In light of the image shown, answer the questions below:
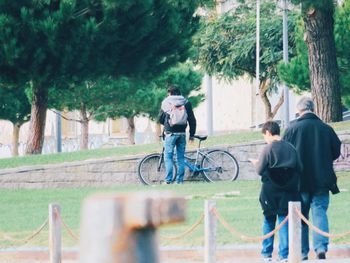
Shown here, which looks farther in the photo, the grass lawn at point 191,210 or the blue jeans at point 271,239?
the grass lawn at point 191,210

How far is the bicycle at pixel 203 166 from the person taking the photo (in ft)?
63.9

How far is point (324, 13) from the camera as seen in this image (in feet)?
75.0

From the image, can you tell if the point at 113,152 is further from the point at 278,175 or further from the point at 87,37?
the point at 278,175

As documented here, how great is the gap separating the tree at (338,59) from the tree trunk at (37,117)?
7738mm

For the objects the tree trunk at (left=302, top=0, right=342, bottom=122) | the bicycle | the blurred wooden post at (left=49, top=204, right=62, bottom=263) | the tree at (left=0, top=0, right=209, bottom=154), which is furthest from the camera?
the tree at (left=0, top=0, right=209, bottom=154)

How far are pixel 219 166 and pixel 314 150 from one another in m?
9.68

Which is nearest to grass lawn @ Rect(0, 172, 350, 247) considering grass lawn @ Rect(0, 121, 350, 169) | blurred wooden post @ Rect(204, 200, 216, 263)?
blurred wooden post @ Rect(204, 200, 216, 263)

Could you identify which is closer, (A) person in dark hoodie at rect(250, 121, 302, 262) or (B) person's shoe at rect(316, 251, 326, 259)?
(A) person in dark hoodie at rect(250, 121, 302, 262)

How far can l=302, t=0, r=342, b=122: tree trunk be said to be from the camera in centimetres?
2308

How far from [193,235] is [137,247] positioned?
32.6 ft

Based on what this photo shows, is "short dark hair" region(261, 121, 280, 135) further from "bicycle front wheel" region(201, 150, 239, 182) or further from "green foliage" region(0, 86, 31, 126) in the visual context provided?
"green foliage" region(0, 86, 31, 126)

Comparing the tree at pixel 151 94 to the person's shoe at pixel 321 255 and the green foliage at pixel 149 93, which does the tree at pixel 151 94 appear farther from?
the person's shoe at pixel 321 255

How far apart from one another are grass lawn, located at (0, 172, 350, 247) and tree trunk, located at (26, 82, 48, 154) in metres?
7.78

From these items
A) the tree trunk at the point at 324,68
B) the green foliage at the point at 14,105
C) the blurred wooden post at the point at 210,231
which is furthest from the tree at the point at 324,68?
the green foliage at the point at 14,105
